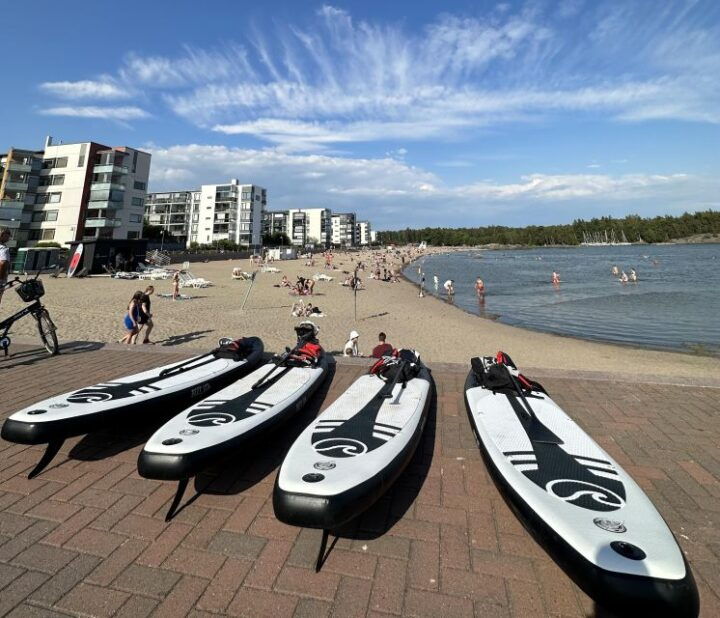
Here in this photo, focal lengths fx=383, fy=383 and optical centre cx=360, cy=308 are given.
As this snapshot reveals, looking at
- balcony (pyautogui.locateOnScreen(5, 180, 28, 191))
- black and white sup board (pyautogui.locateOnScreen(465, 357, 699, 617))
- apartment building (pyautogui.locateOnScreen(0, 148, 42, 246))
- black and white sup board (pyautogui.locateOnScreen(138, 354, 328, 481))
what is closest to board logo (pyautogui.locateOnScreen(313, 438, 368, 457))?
black and white sup board (pyautogui.locateOnScreen(138, 354, 328, 481))

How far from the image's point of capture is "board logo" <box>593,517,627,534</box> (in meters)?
2.31

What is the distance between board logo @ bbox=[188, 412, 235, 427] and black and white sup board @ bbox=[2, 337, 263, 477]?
88 centimetres

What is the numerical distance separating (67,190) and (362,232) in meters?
144

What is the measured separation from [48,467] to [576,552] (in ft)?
14.3

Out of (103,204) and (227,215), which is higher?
(227,215)

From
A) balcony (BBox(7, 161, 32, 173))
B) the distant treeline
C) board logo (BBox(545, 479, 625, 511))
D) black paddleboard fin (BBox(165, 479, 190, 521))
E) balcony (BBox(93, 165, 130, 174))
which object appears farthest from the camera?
the distant treeline

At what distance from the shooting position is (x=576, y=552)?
214 centimetres

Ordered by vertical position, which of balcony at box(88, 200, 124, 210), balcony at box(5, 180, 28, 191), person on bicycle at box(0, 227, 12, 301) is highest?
balcony at box(5, 180, 28, 191)

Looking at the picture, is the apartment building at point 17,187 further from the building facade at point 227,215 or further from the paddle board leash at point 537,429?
the paddle board leash at point 537,429

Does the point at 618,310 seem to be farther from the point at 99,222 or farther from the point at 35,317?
the point at 99,222

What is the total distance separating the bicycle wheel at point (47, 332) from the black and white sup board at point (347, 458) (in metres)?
6.26

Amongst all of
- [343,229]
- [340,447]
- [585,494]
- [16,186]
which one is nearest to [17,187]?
[16,186]

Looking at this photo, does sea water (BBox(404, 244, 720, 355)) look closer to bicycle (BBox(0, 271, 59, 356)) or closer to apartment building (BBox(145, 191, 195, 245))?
bicycle (BBox(0, 271, 59, 356))

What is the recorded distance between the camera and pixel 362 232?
189m
